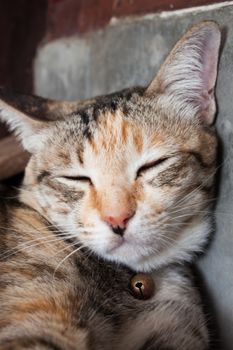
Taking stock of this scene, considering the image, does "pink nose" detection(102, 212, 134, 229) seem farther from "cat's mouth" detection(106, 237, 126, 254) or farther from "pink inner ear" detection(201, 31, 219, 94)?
"pink inner ear" detection(201, 31, 219, 94)

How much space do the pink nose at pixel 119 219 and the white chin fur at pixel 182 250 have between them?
17 centimetres

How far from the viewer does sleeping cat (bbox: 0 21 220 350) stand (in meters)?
1.23

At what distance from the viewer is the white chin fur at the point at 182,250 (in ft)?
4.57

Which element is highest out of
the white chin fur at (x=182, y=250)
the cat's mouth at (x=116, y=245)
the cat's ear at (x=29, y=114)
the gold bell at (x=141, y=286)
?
the cat's ear at (x=29, y=114)

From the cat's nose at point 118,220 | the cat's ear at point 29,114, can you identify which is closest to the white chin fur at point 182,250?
the cat's nose at point 118,220

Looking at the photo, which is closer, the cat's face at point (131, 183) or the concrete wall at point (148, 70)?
the cat's face at point (131, 183)

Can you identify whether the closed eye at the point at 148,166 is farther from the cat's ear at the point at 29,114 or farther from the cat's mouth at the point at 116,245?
the cat's ear at the point at 29,114

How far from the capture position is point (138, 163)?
130cm

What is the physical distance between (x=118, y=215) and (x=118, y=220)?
1 cm

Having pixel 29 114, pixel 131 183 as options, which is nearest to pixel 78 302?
pixel 131 183

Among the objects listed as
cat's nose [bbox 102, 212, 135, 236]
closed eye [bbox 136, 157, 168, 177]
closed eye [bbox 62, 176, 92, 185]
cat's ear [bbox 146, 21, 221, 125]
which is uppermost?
cat's ear [bbox 146, 21, 221, 125]

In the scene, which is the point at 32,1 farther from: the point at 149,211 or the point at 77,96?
the point at 149,211

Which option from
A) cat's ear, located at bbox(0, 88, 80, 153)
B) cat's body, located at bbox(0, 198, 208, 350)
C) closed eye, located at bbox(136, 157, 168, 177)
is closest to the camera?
cat's body, located at bbox(0, 198, 208, 350)

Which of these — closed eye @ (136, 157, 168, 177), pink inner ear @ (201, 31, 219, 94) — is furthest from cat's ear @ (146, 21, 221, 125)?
closed eye @ (136, 157, 168, 177)
